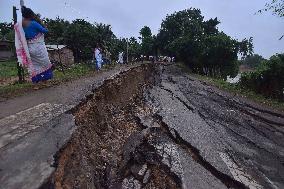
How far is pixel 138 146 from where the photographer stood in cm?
641

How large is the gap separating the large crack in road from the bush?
6885 millimetres

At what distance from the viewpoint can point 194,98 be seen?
1337 centimetres

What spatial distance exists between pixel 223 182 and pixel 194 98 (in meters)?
8.33

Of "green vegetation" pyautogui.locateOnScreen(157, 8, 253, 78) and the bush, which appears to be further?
"green vegetation" pyautogui.locateOnScreen(157, 8, 253, 78)

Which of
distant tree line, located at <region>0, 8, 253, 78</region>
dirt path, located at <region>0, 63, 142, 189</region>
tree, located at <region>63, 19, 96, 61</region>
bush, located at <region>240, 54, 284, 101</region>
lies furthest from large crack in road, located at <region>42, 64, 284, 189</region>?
tree, located at <region>63, 19, 96, 61</region>

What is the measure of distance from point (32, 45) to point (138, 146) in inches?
129

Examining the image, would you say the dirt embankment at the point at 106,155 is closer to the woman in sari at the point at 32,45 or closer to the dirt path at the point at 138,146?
the dirt path at the point at 138,146

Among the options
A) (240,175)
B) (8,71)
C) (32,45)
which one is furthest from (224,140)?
(8,71)

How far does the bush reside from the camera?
55.7ft

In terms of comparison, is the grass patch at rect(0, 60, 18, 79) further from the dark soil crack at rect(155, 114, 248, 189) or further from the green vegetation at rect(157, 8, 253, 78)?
the green vegetation at rect(157, 8, 253, 78)

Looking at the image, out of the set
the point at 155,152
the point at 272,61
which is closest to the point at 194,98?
the point at 272,61

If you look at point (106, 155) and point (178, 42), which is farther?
point (178, 42)

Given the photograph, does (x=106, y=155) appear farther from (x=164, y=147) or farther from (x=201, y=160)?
(x=201, y=160)

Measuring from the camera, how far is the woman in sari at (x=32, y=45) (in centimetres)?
715
